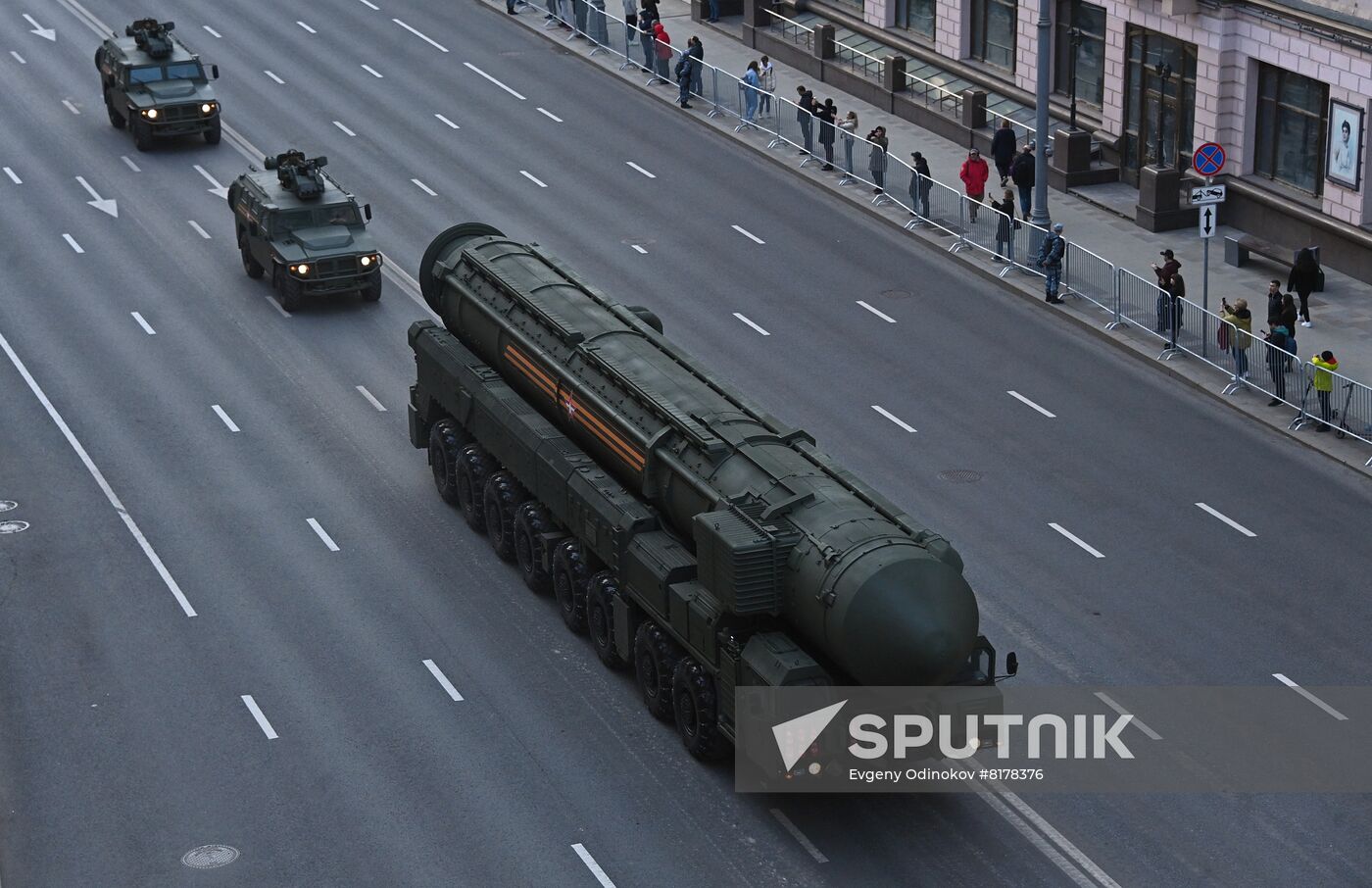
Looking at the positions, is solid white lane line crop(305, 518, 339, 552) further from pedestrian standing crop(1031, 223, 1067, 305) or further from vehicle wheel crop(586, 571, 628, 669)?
pedestrian standing crop(1031, 223, 1067, 305)

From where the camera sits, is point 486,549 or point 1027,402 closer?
point 486,549

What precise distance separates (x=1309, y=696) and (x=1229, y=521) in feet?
19.6

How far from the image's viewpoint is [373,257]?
44719 mm

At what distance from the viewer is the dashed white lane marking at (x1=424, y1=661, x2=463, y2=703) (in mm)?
29867

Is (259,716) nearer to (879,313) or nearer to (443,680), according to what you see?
(443,680)

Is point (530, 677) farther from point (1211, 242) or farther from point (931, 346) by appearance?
point (1211, 242)

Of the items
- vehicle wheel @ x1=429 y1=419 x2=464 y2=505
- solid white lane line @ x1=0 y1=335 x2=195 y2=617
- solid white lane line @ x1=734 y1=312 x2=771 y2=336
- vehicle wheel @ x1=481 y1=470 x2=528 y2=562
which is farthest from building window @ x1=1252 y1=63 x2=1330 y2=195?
solid white lane line @ x1=0 y1=335 x2=195 y2=617

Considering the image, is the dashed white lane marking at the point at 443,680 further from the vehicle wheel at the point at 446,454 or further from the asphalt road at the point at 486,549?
the vehicle wheel at the point at 446,454

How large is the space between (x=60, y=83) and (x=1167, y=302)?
114 feet

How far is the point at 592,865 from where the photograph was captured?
2562cm

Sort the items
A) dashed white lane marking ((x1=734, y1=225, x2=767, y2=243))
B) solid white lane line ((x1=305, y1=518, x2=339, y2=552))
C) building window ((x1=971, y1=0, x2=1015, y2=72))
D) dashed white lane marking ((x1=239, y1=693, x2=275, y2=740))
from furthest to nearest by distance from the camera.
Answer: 1. building window ((x1=971, y1=0, x2=1015, y2=72))
2. dashed white lane marking ((x1=734, y1=225, x2=767, y2=243))
3. solid white lane line ((x1=305, y1=518, x2=339, y2=552))
4. dashed white lane marking ((x1=239, y1=693, x2=275, y2=740))

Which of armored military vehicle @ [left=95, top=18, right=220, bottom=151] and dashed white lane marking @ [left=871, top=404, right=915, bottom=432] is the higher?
armored military vehicle @ [left=95, top=18, right=220, bottom=151]

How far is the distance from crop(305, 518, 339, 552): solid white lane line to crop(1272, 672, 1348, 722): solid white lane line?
1513 centimetres

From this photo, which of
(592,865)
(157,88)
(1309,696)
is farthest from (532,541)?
(157,88)
